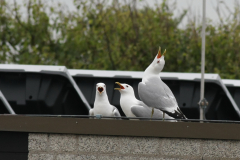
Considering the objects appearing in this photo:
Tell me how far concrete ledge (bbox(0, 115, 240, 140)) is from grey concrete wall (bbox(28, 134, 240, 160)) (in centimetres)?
6

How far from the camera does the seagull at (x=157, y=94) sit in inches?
203

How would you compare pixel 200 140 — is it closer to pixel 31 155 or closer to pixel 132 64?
pixel 31 155

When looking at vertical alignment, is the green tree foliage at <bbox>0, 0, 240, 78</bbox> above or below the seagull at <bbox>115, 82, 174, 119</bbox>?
above

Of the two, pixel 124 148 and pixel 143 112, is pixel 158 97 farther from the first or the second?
pixel 124 148

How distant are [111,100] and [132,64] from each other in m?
9.78

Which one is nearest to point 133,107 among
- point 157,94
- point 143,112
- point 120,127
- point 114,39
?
point 143,112

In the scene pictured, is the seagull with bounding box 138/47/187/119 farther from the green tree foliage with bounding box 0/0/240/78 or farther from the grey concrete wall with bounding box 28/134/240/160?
the green tree foliage with bounding box 0/0/240/78

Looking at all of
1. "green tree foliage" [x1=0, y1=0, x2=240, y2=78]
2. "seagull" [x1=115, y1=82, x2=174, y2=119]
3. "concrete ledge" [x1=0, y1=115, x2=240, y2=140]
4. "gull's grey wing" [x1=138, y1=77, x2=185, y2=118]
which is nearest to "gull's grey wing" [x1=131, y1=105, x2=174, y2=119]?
"seagull" [x1=115, y1=82, x2=174, y2=119]

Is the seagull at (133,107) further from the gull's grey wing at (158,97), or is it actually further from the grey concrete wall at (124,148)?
the grey concrete wall at (124,148)

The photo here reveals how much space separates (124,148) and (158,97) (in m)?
0.63

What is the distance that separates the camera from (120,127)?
497 cm

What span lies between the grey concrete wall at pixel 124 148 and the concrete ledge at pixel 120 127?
64 mm

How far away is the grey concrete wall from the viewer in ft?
16.3

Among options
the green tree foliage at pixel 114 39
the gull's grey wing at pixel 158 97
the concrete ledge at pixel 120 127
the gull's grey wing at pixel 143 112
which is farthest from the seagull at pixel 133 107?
the green tree foliage at pixel 114 39
